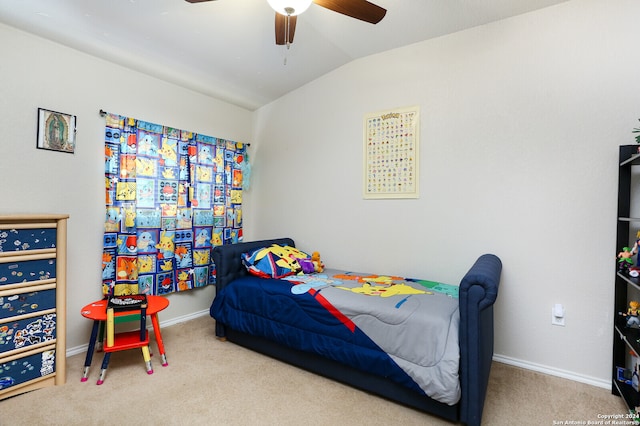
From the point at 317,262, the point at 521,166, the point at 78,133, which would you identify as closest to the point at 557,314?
the point at 521,166

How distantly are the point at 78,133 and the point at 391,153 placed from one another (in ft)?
8.24

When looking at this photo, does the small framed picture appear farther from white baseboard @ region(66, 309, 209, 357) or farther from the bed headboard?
white baseboard @ region(66, 309, 209, 357)

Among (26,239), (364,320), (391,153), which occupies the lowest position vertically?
(364,320)

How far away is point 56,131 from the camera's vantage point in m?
2.32

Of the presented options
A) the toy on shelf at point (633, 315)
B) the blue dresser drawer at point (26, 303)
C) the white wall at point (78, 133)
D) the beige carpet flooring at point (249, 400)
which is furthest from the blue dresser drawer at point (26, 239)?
the toy on shelf at point (633, 315)

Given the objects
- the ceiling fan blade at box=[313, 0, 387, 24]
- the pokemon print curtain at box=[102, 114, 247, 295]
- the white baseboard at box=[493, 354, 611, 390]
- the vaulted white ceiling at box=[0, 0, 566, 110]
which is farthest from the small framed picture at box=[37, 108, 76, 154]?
the white baseboard at box=[493, 354, 611, 390]

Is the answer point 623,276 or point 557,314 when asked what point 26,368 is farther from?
point 623,276

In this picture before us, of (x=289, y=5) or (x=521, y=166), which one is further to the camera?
(x=521, y=166)

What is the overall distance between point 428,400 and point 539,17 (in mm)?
2568

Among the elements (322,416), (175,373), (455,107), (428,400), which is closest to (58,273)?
(175,373)

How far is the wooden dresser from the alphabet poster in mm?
2319

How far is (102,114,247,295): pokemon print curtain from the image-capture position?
8.57 ft

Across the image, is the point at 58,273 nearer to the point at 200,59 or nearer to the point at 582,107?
the point at 200,59

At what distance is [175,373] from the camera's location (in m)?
2.15
